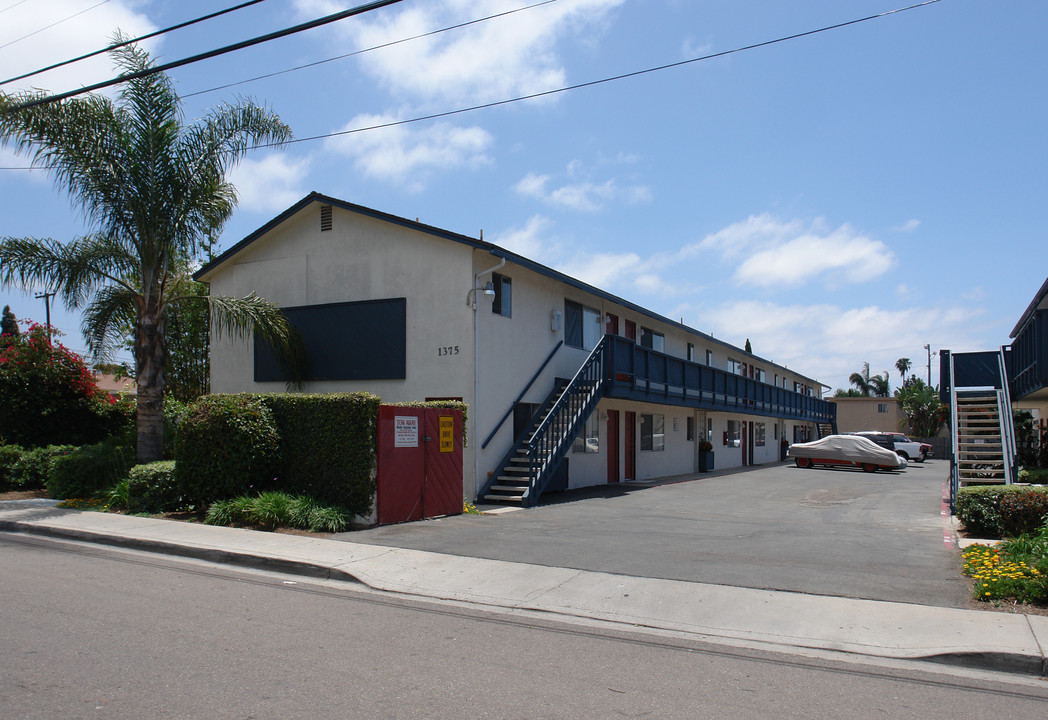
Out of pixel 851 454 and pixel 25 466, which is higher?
pixel 25 466

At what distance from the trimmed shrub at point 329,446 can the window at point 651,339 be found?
14.8 metres

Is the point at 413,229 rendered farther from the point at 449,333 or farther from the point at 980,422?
the point at 980,422

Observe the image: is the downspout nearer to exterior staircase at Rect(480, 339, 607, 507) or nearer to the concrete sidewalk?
exterior staircase at Rect(480, 339, 607, 507)

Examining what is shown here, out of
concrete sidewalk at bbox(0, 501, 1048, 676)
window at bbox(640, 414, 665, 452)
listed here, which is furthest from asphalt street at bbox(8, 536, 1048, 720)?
window at bbox(640, 414, 665, 452)

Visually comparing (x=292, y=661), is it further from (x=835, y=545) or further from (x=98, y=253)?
(x=98, y=253)

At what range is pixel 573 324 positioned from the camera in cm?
2120

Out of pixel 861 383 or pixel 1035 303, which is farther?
pixel 861 383

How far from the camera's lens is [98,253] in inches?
595

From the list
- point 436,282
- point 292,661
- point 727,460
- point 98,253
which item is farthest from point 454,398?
point 727,460

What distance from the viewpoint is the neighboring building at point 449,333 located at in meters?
16.6

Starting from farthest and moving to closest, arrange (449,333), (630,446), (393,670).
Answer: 1. (630,446)
2. (449,333)
3. (393,670)

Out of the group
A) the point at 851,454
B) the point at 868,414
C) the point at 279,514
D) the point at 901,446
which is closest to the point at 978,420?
the point at 279,514

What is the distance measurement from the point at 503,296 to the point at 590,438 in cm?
535

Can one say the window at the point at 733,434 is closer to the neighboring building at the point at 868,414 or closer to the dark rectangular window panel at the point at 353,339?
the dark rectangular window panel at the point at 353,339
